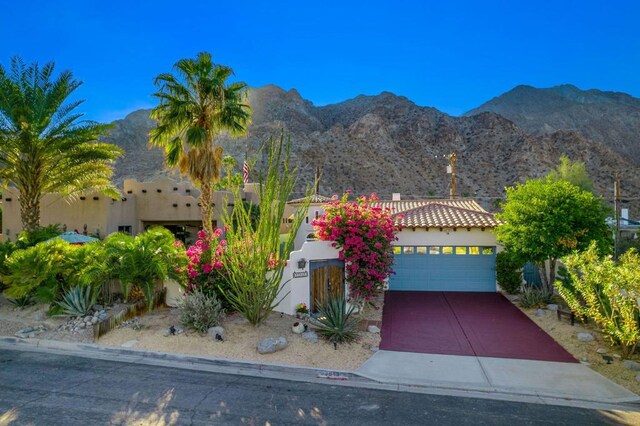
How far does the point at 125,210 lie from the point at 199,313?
1841 cm

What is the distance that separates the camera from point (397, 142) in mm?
71688

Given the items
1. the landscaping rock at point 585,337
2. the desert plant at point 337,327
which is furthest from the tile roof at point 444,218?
the desert plant at point 337,327

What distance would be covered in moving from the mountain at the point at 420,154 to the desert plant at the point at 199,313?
135ft

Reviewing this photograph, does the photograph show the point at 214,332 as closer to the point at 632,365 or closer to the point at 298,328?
the point at 298,328

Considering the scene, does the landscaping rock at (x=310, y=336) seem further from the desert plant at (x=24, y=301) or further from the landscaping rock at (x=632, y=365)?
the desert plant at (x=24, y=301)

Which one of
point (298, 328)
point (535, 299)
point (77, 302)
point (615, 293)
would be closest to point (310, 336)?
point (298, 328)

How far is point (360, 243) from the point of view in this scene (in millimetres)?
14258

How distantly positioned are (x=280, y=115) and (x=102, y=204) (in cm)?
7029

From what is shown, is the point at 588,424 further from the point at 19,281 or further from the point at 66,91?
the point at 66,91

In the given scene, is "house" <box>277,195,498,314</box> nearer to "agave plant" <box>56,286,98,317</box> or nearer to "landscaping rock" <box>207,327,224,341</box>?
"landscaping rock" <box>207,327,224,341</box>

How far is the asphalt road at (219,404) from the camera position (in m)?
7.14

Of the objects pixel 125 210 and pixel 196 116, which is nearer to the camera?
pixel 196 116

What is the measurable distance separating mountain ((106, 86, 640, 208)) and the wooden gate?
37.9m

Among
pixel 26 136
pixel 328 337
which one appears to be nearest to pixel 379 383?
pixel 328 337
